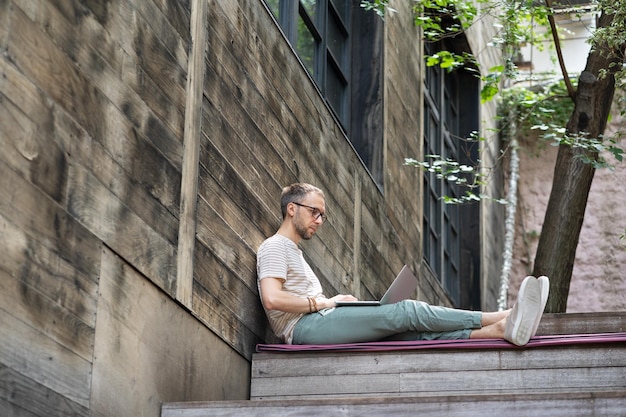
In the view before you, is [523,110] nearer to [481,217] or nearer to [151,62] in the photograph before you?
[481,217]

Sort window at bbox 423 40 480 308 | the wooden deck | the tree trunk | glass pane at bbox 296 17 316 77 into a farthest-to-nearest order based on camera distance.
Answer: window at bbox 423 40 480 308, the tree trunk, glass pane at bbox 296 17 316 77, the wooden deck

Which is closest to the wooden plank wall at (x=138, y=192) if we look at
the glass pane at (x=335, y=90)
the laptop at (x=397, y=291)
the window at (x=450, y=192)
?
the laptop at (x=397, y=291)

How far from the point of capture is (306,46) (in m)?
9.04

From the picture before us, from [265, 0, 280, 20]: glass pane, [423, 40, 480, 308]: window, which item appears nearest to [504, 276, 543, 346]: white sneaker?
[265, 0, 280, 20]: glass pane

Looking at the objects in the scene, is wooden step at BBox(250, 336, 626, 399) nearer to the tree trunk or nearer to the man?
the man

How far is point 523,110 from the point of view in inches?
686

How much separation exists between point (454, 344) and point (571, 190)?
3.52 meters

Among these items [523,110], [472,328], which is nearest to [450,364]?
[472,328]

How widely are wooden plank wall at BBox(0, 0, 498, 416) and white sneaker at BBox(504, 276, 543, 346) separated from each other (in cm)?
152

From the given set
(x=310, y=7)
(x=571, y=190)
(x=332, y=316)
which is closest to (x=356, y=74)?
(x=310, y=7)

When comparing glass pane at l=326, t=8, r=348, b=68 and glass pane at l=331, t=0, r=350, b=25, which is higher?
glass pane at l=331, t=0, r=350, b=25

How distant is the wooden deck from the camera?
5.25m

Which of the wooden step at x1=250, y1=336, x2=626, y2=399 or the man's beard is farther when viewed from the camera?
the man's beard

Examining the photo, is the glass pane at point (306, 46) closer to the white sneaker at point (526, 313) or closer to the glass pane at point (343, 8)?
the glass pane at point (343, 8)
